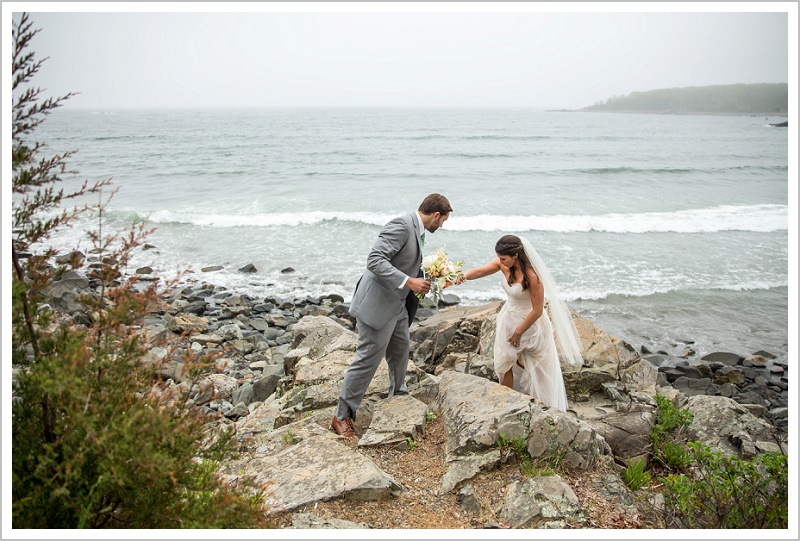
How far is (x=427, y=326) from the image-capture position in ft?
30.9

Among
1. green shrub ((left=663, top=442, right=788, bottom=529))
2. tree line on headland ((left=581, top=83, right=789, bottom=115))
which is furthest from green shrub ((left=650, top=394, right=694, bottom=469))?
tree line on headland ((left=581, top=83, right=789, bottom=115))

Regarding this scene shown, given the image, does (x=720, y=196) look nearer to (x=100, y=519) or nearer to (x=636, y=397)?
(x=636, y=397)

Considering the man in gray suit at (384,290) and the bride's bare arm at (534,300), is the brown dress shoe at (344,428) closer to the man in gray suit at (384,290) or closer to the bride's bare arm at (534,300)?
the man in gray suit at (384,290)

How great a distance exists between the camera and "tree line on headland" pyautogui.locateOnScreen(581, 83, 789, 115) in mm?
68512

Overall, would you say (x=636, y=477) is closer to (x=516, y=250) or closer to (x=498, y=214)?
(x=516, y=250)

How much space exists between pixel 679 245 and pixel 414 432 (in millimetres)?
16663

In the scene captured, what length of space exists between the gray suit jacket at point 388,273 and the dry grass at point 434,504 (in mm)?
1332

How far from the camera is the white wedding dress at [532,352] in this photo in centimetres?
616

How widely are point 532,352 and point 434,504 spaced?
8.11 ft

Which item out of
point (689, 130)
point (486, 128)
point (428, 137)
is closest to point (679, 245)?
point (428, 137)

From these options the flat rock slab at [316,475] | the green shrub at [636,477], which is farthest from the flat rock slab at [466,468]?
the green shrub at [636,477]

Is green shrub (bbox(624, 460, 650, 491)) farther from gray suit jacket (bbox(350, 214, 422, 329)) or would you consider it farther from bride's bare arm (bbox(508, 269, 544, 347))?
gray suit jacket (bbox(350, 214, 422, 329))

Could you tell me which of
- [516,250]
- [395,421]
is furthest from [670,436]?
[395,421]

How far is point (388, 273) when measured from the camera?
16.8 feet
